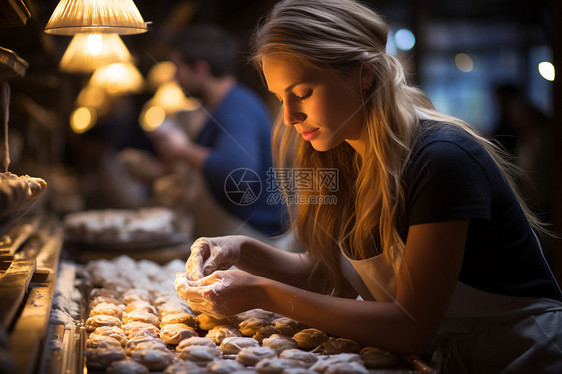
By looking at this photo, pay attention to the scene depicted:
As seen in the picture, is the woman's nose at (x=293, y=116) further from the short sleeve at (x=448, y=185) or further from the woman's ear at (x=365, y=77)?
the short sleeve at (x=448, y=185)

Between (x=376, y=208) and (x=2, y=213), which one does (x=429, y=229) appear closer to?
(x=376, y=208)

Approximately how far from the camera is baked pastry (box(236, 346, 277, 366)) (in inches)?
55.8

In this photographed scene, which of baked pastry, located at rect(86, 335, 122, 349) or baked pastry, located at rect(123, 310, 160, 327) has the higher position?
baked pastry, located at rect(123, 310, 160, 327)

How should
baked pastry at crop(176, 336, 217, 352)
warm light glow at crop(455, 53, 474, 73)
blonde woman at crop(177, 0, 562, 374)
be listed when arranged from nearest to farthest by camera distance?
1. blonde woman at crop(177, 0, 562, 374)
2. baked pastry at crop(176, 336, 217, 352)
3. warm light glow at crop(455, 53, 474, 73)

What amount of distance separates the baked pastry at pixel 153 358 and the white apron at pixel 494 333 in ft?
1.99

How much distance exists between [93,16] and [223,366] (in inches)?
39.6

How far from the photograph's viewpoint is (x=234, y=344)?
1507 millimetres

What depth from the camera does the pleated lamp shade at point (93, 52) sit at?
2.17 m

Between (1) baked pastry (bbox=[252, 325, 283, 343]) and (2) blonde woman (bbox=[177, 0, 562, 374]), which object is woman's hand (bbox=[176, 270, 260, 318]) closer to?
(2) blonde woman (bbox=[177, 0, 562, 374])

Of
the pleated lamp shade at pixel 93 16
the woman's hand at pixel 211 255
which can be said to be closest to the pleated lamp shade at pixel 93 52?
the pleated lamp shade at pixel 93 16

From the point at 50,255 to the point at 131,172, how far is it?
349 cm

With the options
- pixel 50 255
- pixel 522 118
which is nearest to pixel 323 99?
pixel 50 255

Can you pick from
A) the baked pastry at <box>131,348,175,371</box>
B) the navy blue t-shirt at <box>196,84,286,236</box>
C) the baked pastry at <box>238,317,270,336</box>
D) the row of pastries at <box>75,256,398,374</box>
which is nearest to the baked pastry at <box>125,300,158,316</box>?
the row of pastries at <box>75,256,398,374</box>

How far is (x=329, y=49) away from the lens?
1.51m
